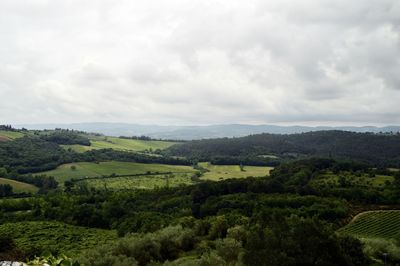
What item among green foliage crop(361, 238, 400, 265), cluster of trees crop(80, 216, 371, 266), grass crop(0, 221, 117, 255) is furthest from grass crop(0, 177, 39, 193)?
green foliage crop(361, 238, 400, 265)

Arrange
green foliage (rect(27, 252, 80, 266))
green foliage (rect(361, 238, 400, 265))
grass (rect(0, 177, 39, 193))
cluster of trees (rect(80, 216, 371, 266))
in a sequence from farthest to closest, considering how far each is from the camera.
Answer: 1. grass (rect(0, 177, 39, 193))
2. green foliage (rect(361, 238, 400, 265))
3. cluster of trees (rect(80, 216, 371, 266))
4. green foliage (rect(27, 252, 80, 266))

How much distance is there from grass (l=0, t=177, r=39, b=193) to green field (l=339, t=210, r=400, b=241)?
12820 centimetres

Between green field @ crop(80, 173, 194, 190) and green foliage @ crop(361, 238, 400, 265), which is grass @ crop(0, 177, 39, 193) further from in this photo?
green foliage @ crop(361, 238, 400, 265)

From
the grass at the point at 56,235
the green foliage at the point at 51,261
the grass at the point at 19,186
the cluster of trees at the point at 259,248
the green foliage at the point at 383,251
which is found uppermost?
the green foliage at the point at 51,261

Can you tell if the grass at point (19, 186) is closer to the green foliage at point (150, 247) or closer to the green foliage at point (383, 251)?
the green foliage at point (150, 247)

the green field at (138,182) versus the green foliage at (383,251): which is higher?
the green foliage at (383,251)

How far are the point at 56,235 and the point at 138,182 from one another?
8970cm

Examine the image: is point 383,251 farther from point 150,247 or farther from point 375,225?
point 150,247

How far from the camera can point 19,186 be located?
532 ft

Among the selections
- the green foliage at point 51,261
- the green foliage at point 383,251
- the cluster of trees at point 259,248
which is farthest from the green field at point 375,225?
the green foliage at point 51,261

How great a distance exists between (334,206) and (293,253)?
77160 mm

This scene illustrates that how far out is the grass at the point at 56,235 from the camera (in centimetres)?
8319

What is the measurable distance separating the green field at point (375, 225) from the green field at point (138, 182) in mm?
92396

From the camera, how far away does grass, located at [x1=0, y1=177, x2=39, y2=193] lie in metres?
159
